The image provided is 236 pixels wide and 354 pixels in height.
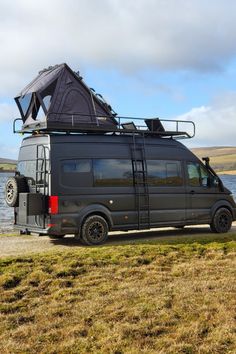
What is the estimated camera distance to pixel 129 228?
12.4m

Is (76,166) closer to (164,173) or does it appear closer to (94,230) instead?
(94,230)

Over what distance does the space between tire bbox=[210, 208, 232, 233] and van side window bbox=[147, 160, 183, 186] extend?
1.44m

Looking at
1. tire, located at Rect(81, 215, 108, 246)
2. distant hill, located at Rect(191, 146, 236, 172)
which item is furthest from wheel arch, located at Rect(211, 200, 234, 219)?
distant hill, located at Rect(191, 146, 236, 172)

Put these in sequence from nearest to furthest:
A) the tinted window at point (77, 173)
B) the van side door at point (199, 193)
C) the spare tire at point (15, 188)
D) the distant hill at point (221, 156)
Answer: the tinted window at point (77, 173) → the spare tire at point (15, 188) → the van side door at point (199, 193) → the distant hill at point (221, 156)

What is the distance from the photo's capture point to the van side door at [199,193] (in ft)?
44.1

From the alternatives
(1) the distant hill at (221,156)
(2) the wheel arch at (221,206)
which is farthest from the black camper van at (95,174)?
(1) the distant hill at (221,156)

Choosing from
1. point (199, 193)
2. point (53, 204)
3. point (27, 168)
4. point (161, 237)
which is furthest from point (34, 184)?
point (199, 193)

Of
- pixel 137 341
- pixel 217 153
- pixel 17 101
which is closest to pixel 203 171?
pixel 17 101

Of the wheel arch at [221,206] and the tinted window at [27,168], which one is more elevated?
the tinted window at [27,168]

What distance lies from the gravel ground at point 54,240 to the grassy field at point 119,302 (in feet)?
5.06

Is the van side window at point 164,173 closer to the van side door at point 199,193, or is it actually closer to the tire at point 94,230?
the van side door at point 199,193

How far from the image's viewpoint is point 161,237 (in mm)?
13156

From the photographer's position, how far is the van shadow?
1179 cm

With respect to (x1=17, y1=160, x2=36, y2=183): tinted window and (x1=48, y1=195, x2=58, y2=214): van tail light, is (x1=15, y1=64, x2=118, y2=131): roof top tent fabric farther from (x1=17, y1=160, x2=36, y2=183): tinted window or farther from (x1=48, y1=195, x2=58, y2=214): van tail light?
(x1=48, y1=195, x2=58, y2=214): van tail light
